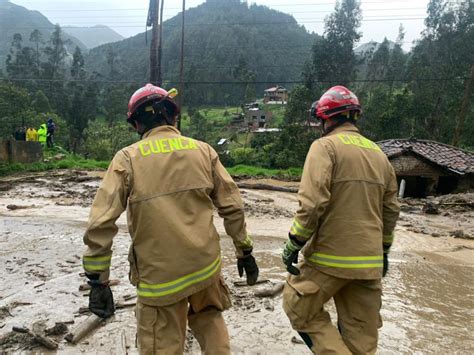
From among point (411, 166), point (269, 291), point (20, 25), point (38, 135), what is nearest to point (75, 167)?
point (38, 135)

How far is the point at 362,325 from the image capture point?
2.75m

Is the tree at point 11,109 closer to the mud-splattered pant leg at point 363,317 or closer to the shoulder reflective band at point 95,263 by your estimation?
the shoulder reflective band at point 95,263

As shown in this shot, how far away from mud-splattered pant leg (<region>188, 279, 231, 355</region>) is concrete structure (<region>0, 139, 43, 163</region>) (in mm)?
17239

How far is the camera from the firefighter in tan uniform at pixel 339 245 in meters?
2.63

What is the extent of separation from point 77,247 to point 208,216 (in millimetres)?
5123

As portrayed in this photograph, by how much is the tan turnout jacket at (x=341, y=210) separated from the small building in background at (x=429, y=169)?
484 inches

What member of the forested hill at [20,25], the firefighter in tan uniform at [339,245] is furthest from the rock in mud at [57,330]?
the forested hill at [20,25]

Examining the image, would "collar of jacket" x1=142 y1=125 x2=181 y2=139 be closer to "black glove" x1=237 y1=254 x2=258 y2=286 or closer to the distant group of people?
"black glove" x1=237 y1=254 x2=258 y2=286

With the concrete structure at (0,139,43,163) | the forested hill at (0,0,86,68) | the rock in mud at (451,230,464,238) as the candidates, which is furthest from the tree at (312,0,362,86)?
the forested hill at (0,0,86,68)

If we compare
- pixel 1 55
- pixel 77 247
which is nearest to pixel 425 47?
pixel 77 247

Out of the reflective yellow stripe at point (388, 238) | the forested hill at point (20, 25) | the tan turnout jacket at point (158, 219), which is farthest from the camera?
the forested hill at point (20, 25)

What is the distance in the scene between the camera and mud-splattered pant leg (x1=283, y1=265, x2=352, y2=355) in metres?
2.69

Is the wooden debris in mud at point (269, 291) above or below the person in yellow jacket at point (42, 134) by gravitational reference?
above

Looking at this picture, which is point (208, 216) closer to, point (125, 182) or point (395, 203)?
point (125, 182)
